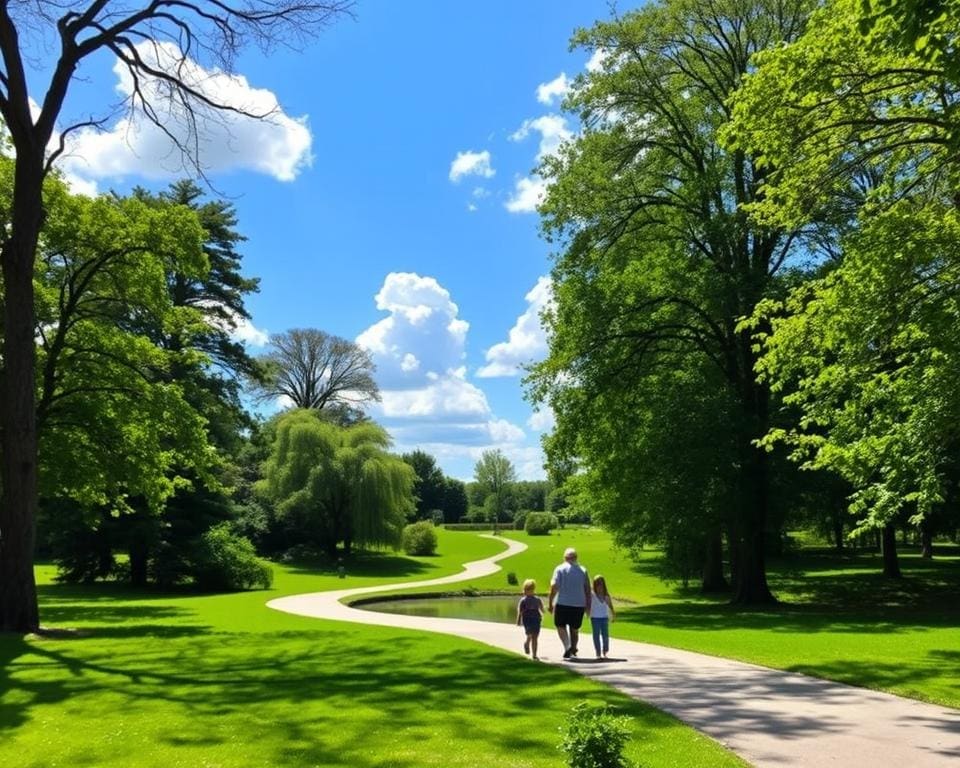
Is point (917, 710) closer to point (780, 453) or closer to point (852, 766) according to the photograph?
point (852, 766)

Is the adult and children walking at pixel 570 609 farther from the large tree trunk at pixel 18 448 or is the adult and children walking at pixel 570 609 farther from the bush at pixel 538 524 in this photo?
the bush at pixel 538 524

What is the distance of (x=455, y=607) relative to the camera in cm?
2920

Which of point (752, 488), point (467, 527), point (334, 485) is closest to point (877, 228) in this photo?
point (752, 488)

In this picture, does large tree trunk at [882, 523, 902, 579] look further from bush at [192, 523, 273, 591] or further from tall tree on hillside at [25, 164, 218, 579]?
bush at [192, 523, 273, 591]

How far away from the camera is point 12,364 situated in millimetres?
15109

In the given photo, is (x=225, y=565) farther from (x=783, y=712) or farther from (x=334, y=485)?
(x=783, y=712)

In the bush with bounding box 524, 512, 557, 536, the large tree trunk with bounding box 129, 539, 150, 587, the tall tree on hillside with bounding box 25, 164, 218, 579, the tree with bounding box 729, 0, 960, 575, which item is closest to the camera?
the tree with bounding box 729, 0, 960, 575

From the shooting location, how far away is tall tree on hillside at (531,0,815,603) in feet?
74.1

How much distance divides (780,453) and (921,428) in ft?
38.9

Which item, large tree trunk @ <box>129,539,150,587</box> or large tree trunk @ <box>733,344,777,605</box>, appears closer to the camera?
large tree trunk @ <box>733,344,777,605</box>

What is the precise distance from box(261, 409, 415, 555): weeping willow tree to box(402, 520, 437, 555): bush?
223 inches

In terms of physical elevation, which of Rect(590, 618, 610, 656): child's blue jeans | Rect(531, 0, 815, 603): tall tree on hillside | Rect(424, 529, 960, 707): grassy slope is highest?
Rect(531, 0, 815, 603): tall tree on hillside

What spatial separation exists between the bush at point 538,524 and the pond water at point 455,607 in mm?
54313

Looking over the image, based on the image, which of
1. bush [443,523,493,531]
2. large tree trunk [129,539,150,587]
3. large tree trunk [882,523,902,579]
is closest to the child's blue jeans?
large tree trunk [882,523,902,579]
